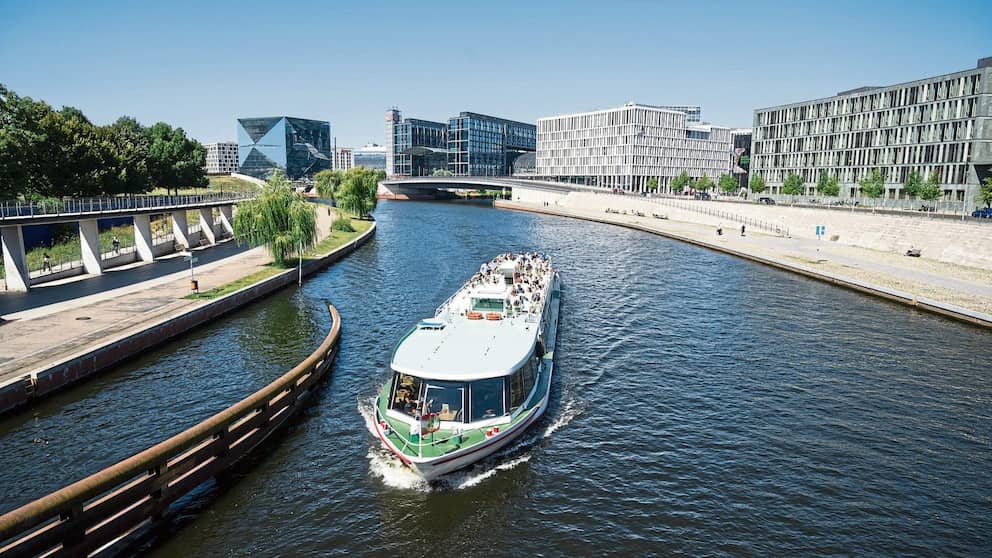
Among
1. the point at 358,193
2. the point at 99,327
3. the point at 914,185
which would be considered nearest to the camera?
the point at 99,327

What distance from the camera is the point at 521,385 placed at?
23281mm

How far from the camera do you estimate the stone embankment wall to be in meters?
60.5

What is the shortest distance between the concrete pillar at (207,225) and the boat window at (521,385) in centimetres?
5962

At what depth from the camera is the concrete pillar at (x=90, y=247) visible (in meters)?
48.3

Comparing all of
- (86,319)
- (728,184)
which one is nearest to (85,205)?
(86,319)

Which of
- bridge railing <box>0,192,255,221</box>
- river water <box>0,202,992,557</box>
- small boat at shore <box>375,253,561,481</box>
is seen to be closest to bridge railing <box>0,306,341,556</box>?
river water <box>0,202,992,557</box>

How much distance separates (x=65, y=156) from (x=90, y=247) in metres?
22.2

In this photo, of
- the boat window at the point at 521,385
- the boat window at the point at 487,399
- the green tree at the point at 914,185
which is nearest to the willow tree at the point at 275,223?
the boat window at the point at 521,385

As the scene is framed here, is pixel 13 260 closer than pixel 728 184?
Yes

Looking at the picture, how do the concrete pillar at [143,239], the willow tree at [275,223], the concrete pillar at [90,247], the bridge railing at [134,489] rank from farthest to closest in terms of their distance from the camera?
the concrete pillar at [143,239]
the willow tree at [275,223]
the concrete pillar at [90,247]
the bridge railing at [134,489]

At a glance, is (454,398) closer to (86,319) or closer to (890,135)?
(86,319)

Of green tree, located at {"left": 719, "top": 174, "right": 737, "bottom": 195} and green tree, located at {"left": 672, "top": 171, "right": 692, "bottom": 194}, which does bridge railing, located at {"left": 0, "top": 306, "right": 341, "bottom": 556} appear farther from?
green tree, located at {"left": 672, "top": 171, "right": 692, "bottom": 194}

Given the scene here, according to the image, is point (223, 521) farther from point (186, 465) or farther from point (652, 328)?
point (652, 328)

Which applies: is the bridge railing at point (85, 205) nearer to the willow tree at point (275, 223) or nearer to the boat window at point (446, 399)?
the willow tree at point (275, 223)
